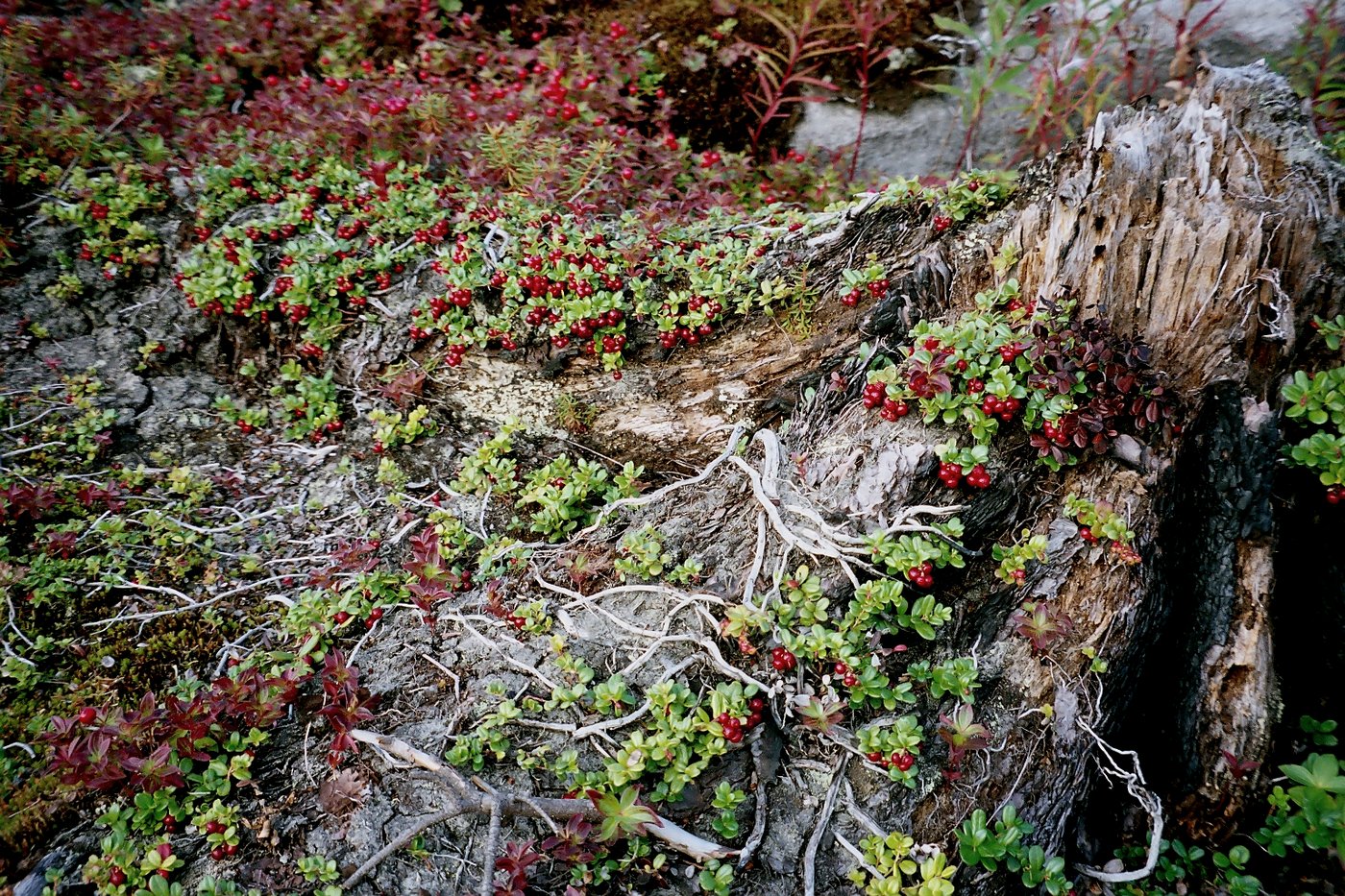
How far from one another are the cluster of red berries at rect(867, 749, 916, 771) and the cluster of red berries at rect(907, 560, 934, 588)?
0.62 meters

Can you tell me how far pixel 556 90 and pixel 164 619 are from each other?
14.1 feet

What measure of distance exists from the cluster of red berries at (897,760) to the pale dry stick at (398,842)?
5.03ft

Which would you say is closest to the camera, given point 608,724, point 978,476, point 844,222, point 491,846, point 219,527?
point 491,846

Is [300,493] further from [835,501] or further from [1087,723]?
[1087,723]

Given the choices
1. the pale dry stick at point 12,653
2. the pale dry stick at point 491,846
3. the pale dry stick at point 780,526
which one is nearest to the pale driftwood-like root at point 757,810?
the pale dry stick at point 780,526

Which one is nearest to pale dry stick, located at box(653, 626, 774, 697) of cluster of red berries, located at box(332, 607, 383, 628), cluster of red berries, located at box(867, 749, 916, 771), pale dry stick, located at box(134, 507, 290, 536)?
cluster of red berries, located at box(867, 749, 916, 771)

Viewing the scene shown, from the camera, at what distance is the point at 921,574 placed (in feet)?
9.52

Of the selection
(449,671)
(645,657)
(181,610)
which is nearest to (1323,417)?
(645,657)

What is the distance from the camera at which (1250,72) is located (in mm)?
3080

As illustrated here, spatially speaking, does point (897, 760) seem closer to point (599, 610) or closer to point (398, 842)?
point (599, 610)

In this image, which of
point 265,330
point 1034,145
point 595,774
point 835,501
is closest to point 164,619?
point 265,330

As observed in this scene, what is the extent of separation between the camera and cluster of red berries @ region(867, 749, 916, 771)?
274cm

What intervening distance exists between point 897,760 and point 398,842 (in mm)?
1801

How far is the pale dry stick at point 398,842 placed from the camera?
2635mm
